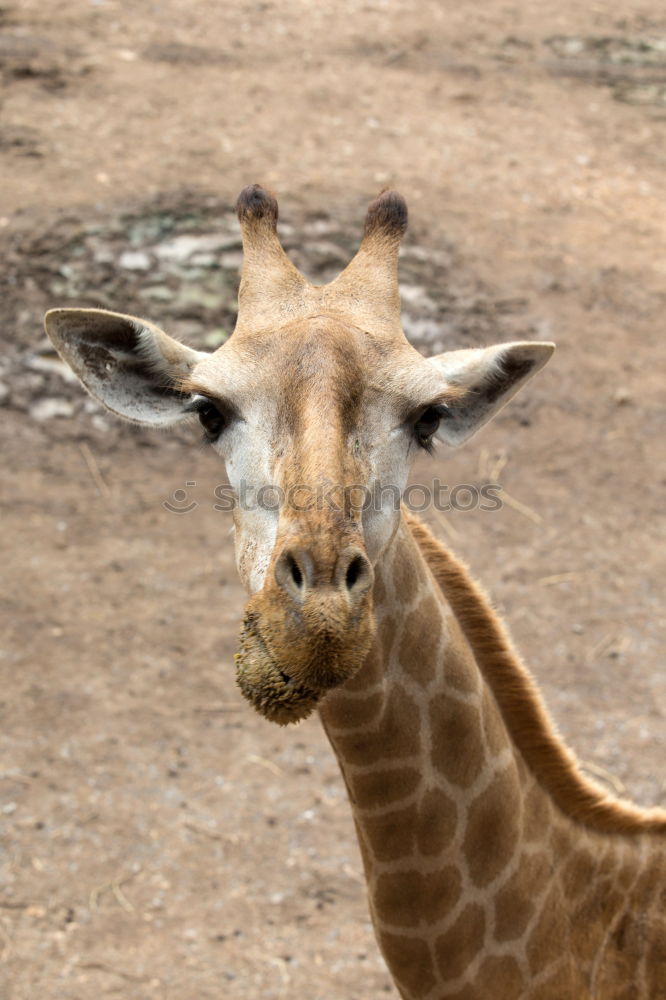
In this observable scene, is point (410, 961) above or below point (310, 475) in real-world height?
below

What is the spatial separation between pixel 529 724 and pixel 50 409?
6.84 m

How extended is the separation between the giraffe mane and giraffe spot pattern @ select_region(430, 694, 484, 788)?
1.24ft

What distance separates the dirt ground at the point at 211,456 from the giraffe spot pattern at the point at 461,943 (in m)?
2.28

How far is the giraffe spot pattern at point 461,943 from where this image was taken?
4.10 m

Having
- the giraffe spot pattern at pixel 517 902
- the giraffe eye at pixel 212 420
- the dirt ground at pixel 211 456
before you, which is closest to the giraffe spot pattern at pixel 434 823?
the giraffe spot pattern at pixel 517 902

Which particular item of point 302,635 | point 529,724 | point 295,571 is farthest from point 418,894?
point 295,571

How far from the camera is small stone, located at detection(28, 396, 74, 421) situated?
392 inches

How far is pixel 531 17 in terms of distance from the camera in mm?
16688

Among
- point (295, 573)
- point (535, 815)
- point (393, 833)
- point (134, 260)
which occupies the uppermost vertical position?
point (295, 573)

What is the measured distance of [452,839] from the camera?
410 cm

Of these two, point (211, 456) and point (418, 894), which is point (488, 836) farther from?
point (211, 456)

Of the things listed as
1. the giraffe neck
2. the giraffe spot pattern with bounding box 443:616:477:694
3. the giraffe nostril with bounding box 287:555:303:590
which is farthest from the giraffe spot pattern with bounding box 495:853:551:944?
the giraffe nostril with bounding box 287:555:303:590

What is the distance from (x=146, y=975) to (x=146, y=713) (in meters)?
2.00

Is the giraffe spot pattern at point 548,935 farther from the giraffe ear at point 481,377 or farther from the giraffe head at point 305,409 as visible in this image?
the giraffe ear at point 481,377
